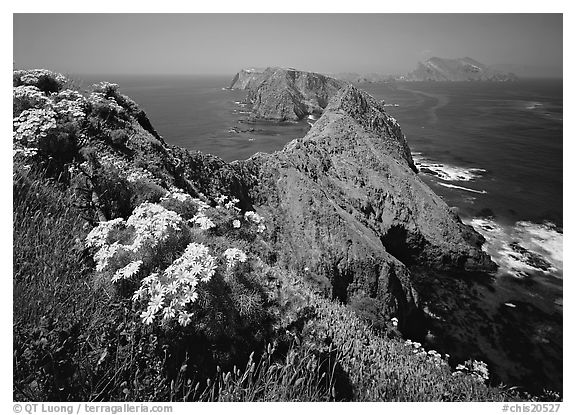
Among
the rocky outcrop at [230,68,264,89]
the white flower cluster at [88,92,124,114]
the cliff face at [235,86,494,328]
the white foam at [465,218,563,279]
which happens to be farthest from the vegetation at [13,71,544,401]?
the rocky outcrop at [230,68,264,89]

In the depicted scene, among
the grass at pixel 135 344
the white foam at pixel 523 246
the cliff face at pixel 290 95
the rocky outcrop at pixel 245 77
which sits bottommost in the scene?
the white foam at pixel 523 246

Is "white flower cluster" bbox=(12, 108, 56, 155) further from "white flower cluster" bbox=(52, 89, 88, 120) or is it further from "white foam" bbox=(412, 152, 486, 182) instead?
"white foam" bbox=(412, 152, 486, 182)

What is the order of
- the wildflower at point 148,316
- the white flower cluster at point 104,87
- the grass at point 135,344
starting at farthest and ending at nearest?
the white flower cluster at point 104,87 → the wildflower at point 148,316 → the grass at point 135,344

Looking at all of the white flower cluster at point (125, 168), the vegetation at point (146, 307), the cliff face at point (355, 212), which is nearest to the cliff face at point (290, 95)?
the cliff face at point (355, 212)

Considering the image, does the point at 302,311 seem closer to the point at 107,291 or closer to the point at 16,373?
the point at 107,291

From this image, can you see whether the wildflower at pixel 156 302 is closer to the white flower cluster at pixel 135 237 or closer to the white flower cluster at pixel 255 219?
the white flower cluster at pixel 135 237

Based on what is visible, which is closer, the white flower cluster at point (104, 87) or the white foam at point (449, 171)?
the white flower cluster at point (104, 87)
